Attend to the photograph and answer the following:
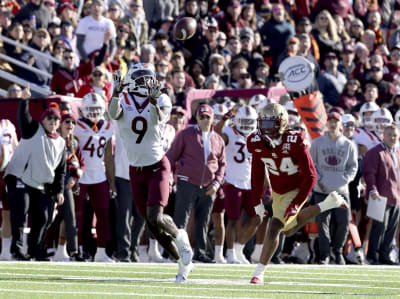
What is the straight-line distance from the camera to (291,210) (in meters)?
9.55

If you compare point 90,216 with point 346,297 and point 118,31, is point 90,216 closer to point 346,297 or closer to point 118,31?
point 118,31

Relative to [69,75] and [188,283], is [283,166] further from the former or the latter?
[69,75]

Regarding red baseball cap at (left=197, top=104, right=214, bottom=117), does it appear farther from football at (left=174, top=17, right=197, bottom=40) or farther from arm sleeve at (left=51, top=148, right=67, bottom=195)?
arm sleeve at (left=51, top=148, right=67, bottom=195)

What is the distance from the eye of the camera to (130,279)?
9547 millimetres

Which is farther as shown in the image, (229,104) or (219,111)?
(229,104)

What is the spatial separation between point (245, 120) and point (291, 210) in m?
4.39

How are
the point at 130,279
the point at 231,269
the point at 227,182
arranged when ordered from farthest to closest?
1. the point at 227,182
2. the point at 231,269
3. the point at 130,279

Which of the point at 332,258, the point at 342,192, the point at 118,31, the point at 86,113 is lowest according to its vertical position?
the point at 332,258

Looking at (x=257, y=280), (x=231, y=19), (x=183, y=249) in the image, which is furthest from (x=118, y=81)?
(x=231, y=19)

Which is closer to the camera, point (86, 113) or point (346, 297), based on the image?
point (346, 297)

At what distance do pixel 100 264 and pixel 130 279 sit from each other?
2133mm

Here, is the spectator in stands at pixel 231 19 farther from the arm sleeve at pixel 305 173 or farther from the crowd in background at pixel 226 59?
the arm sleeve at pixel 305 173

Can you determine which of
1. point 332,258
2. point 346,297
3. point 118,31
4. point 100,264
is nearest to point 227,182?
point 332,258

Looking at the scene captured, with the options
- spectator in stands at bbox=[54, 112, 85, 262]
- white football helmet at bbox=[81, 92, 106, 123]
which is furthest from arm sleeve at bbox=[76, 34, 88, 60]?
spectator in stands at bbox=[54, 112, 85, 262]
